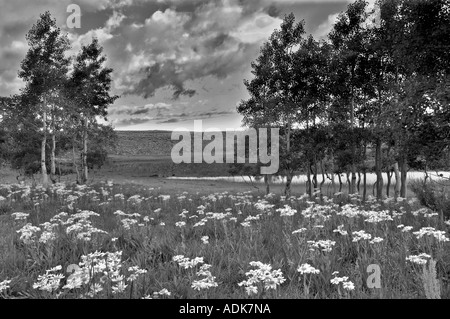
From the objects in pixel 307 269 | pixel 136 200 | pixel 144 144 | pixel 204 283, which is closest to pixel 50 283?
pixel 204 283

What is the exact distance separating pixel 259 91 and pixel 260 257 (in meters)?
26.1

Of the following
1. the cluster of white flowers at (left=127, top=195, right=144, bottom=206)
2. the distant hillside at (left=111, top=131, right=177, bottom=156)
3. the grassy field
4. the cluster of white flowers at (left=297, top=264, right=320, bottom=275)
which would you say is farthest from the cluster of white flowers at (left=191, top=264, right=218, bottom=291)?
the distant hillside at (left=111, top=131, right=177, bottom=156)

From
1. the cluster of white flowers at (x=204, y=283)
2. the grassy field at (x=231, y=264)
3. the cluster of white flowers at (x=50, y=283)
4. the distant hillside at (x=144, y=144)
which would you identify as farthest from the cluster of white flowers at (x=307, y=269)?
the distant hillside at (x=144, y=144)

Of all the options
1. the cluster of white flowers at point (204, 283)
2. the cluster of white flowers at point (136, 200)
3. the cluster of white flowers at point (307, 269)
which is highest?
the cluster of white flowers at point (307, 269)

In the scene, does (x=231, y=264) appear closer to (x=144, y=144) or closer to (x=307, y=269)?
(x=307, y=269)

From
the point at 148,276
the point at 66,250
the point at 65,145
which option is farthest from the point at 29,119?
the point at 148,276

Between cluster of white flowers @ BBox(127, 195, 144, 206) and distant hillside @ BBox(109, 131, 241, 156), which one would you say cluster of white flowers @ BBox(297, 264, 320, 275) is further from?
distant hillside @ BBox(109, 131, 241, 156)

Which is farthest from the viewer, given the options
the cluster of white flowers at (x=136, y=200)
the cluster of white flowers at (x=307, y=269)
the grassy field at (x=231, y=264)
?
the cluster of white flowers at (x=136, y=200)

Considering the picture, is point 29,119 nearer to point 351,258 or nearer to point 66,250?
point 66,250

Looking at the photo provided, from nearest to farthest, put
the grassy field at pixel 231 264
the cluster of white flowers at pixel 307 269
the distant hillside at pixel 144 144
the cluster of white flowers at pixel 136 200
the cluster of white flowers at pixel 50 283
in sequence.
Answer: the cluster of white flowers at pixel 50 283 → the cluster of white flowers at pixel 307 269 → the grassy field at pixel 231 264 → the cluster of white flowers at pixel 136 200 → the distant hillside at pixel 144 144

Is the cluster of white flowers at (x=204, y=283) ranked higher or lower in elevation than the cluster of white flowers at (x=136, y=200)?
higher

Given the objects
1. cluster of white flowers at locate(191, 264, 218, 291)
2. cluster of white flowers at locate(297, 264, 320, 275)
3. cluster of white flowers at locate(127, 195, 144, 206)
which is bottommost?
cluster of white flowers at locate(127, 195, 144, 206)

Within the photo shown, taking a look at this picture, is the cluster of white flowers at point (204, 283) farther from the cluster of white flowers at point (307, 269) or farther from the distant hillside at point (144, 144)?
the distant hillside at point (144, 144)

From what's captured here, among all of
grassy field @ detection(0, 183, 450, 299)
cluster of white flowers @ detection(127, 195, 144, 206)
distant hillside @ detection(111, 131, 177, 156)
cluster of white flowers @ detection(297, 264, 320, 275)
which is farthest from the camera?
distant hillside @ detection(111, 131, 177, 156)
